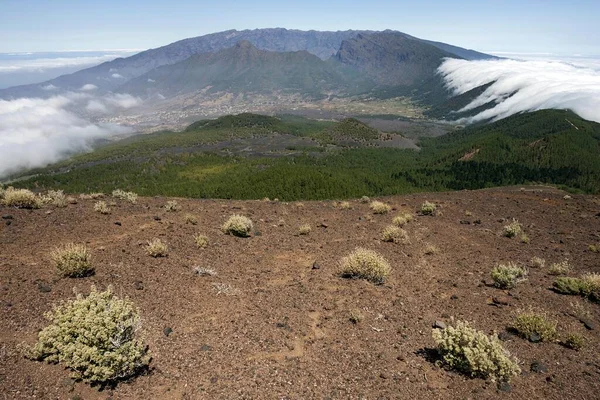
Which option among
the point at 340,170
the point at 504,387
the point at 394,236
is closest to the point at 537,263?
the point at 394,236

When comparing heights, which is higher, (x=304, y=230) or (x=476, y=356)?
(x=476, y=356)

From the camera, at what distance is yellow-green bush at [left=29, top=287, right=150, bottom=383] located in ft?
24.3

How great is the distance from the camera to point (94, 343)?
7559mm

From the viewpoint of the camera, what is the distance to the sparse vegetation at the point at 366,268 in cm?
1376

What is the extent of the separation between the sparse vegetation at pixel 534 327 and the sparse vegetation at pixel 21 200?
21.6 m

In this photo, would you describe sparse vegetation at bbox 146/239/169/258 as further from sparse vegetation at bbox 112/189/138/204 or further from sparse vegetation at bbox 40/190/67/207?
sparse vegetation at bbox 112/189/138/204

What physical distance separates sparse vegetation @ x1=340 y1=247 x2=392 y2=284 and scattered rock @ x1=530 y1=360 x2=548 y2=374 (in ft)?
17.9

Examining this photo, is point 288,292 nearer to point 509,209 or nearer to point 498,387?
point 498,387

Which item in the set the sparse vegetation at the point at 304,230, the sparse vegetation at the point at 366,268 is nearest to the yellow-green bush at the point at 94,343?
the sparse vegetation at the point at 366,268

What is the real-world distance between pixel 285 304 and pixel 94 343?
18.8 feet

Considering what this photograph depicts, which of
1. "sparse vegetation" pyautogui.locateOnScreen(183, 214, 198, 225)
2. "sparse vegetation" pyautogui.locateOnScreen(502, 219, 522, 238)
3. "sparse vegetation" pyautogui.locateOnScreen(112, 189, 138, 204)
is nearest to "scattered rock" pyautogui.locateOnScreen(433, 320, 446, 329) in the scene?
"sparse vegetation" pyautogui.locateOnScreen(502, 219, 522, 238)

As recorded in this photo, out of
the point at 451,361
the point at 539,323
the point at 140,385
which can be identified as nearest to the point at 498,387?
the point at 451,361

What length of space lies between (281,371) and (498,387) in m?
4.97

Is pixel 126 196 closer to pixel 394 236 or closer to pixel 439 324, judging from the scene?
pixel 394 236
